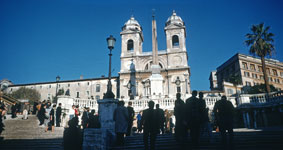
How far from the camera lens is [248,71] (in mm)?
51188

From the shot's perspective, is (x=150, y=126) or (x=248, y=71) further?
(x=248, y=71)

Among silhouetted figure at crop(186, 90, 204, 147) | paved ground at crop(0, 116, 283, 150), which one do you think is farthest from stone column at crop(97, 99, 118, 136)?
silhouetted figure at crop(186, 90, 204, 147)

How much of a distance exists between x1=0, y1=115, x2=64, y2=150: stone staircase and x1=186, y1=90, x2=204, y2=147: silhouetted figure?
5407 mm

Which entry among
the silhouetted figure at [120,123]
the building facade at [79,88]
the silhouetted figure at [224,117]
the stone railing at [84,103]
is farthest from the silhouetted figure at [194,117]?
the building facade at [79,88]

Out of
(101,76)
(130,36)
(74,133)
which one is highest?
(130,36)

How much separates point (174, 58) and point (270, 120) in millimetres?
26548

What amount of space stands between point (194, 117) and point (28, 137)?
888 centimetres

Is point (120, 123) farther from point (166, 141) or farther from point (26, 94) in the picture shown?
point (26, 94)

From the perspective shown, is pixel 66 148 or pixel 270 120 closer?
pixel 66 148

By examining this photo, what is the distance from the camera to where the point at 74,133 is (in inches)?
226

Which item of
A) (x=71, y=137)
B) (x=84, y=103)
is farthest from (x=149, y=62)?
(x=71, y=137)

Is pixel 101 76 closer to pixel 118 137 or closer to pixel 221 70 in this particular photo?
pixel 221 70

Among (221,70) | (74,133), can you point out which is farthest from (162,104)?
(221,70)

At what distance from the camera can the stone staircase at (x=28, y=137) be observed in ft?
29.0
